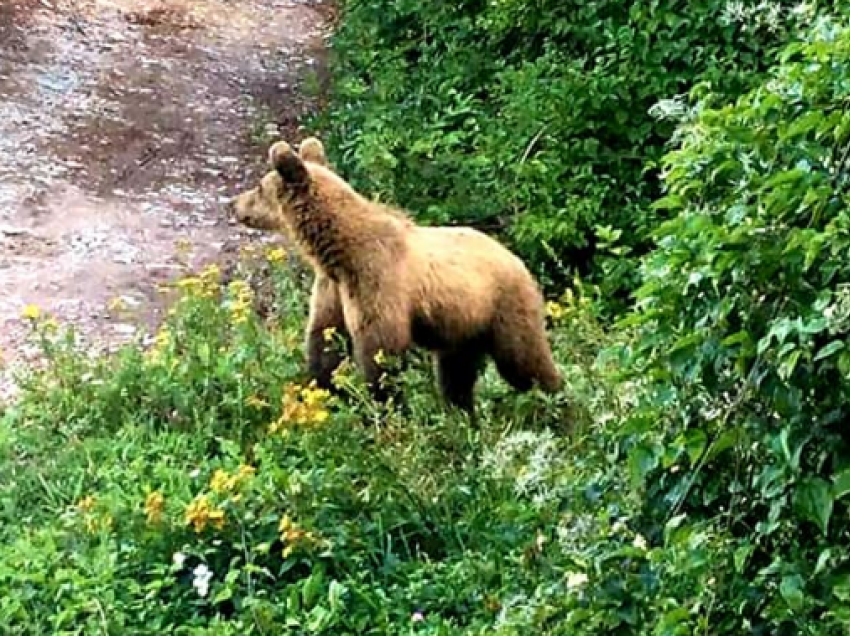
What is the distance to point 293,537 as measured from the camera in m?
5.71

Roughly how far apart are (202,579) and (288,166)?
1902 mm

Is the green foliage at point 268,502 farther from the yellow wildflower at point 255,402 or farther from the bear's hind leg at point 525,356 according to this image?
the bear's hind leg at point 525,356

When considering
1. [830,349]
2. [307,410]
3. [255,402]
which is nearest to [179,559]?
[307,410]

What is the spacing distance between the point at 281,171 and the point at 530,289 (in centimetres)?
116

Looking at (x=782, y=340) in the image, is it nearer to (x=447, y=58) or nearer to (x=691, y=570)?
(x=691, y=570)

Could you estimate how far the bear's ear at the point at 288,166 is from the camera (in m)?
6.78

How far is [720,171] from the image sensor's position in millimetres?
3768

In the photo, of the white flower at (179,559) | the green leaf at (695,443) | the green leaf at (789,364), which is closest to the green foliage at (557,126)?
the white flower at (179,559)

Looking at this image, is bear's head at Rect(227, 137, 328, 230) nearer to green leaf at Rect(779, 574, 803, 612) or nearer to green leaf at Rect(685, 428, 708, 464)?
green leaf at Rect(685, 428, 708, 464)

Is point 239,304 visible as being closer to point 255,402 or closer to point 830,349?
point 255,402

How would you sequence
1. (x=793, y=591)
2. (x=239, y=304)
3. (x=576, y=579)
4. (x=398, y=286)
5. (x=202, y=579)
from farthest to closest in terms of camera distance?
(x=239, y=304) → (x=398, y=286) → (x=202, y=579) → (x=576, y=579) → (x=793, y=591)

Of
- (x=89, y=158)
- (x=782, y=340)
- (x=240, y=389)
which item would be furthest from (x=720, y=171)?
(x=89, y=158)

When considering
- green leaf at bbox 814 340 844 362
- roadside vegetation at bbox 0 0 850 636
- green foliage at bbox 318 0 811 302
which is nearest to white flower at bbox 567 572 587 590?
roadside vegetation at bbox 0 0 850 636

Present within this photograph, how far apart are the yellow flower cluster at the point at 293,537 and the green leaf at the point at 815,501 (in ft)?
8.70
